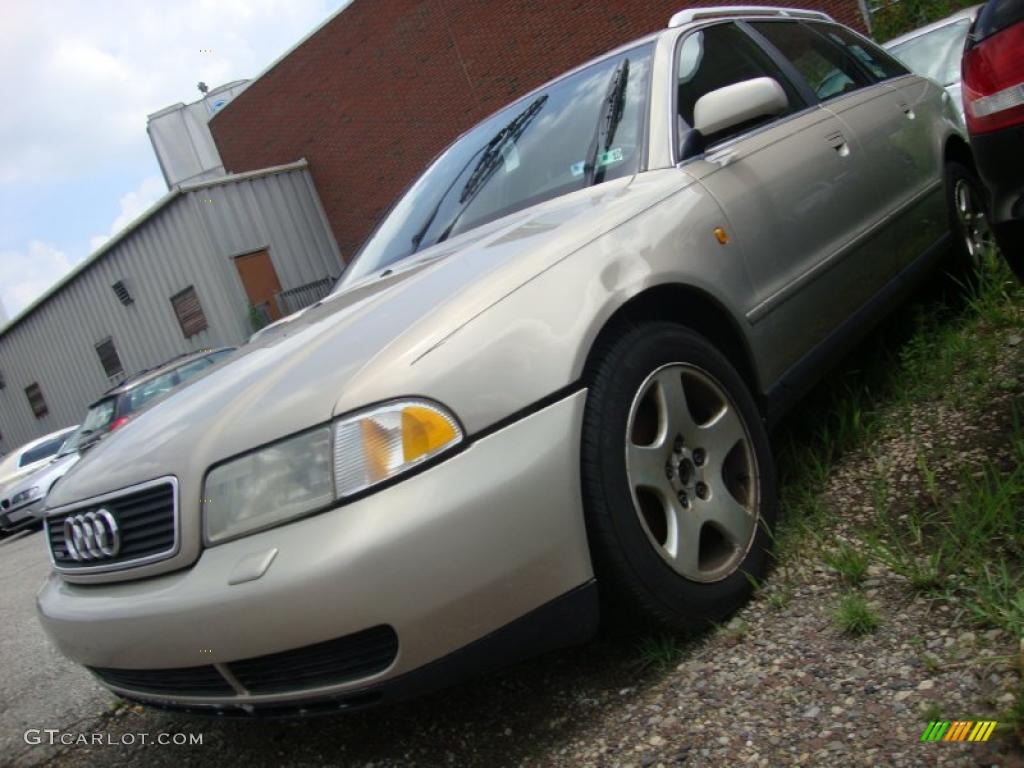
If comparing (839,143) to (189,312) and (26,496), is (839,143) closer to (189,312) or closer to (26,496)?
(26,496)

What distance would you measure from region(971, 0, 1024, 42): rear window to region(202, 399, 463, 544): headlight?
5.56 ft

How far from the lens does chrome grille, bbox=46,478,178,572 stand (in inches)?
77.3

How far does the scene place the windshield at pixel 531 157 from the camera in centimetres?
281

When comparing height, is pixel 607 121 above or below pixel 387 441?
above

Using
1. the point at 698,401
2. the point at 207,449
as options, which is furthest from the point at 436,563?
the point at 698,401

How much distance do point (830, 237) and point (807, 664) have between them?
161 centimetres

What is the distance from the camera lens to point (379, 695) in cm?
179

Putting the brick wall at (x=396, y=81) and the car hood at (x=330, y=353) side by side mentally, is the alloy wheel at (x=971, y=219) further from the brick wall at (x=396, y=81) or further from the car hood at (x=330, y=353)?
the brick wall at (x=396, y=81)

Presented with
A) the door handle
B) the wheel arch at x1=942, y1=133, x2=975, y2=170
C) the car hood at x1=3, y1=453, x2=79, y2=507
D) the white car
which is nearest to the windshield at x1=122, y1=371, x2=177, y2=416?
the car hood at x1=3, y1=453, x2=79, y2=507

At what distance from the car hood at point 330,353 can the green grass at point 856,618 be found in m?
1.04

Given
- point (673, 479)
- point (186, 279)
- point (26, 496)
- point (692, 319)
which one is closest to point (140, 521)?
point (673, 479)

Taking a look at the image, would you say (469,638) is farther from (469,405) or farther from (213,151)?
(213,151)

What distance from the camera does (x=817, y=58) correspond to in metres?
3.74

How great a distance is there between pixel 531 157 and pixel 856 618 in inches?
70.6
